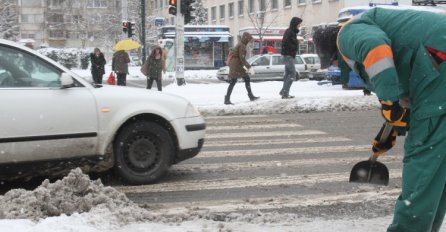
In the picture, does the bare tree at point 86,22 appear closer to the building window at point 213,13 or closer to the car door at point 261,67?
the building window at point 213,13

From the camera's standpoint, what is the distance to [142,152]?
602cm

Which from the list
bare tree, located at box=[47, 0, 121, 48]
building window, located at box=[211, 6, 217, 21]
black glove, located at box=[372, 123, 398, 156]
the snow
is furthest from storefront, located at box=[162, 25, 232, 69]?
black glove, located at box=[372, 123, 398, 156]

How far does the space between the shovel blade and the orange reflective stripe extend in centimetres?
102

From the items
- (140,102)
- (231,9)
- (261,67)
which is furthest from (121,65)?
(231,9)

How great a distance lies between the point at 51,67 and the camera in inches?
231

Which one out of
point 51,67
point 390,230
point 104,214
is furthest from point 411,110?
point 51,67

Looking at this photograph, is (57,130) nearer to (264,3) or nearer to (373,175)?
(373,175)

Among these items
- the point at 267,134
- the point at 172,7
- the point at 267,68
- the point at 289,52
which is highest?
the point at 172,7

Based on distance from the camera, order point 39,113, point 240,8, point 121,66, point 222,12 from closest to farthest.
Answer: point 39,113, point 121,66, point 240,8, point 222,12

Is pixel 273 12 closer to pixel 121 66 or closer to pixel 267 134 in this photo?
pixel 121 66

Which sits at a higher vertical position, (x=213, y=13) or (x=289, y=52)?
(x=213, y=13)

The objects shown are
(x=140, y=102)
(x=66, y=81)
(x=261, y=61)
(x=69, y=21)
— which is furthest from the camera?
(x=69, y=21)

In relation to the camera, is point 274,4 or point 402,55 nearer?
point 402,55

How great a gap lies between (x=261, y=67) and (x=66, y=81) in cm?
2369
